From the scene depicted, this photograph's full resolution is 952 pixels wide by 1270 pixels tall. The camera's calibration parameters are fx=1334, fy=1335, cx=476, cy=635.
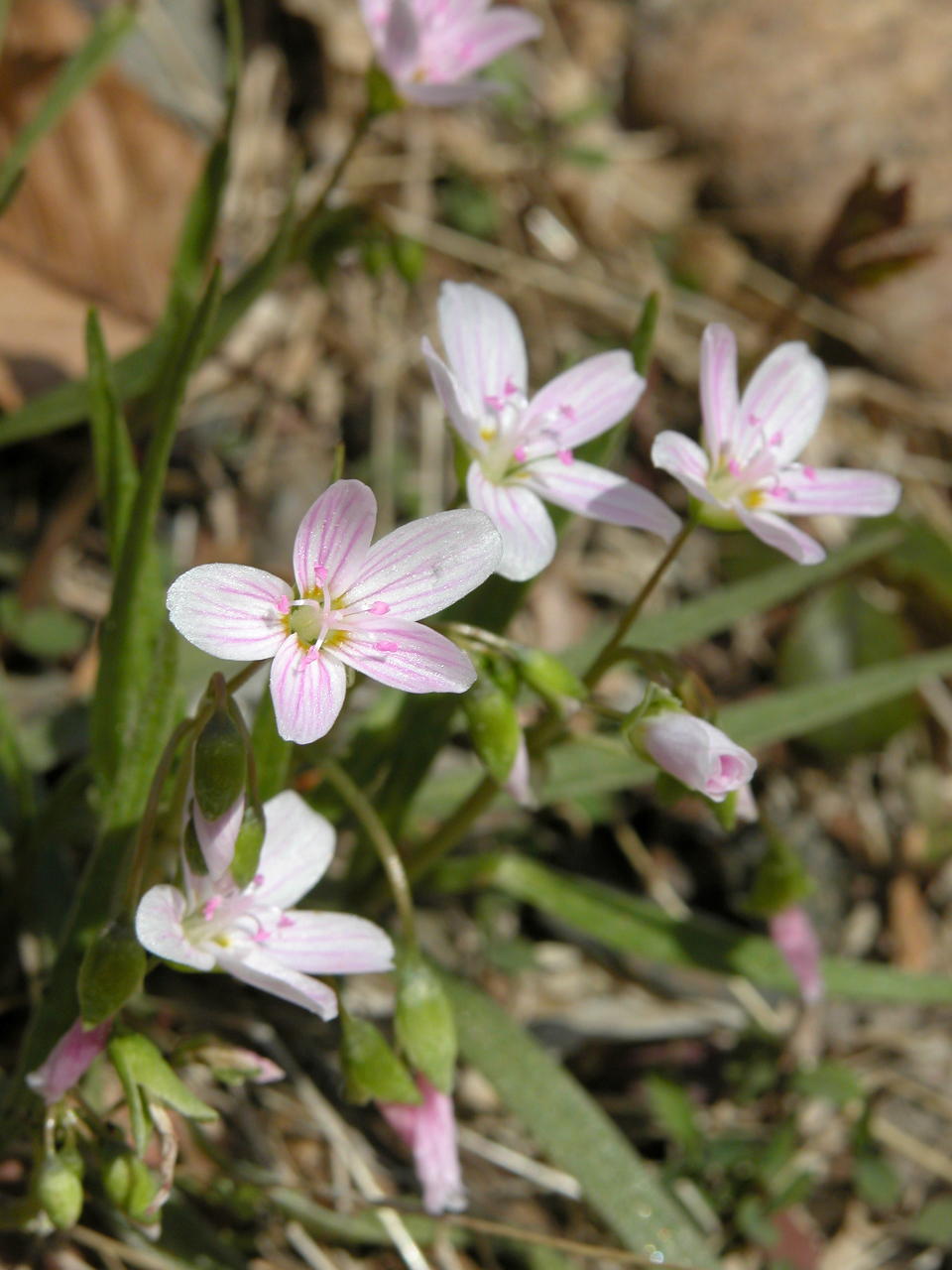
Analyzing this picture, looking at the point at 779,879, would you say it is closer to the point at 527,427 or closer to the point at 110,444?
the point at 527,427

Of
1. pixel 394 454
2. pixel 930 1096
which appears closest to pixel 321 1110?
Result: pixel 930 1096

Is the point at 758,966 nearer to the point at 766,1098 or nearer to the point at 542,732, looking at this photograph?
the point at 766,1098

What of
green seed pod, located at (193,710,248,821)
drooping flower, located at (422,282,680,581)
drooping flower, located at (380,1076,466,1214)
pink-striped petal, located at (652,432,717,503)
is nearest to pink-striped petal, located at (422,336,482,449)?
drooping flower, located at (422,282,680,581)

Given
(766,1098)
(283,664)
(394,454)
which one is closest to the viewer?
(283,664)

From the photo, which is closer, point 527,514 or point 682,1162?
point 527,514

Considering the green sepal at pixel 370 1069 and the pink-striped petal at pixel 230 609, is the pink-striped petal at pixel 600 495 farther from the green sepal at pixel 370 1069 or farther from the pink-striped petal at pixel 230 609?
the green sepal at pixel 370 1069

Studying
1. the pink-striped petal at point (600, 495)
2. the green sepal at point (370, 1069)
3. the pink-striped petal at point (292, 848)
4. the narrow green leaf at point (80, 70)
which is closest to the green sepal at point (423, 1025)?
the green sepal at point (370, 1069)
